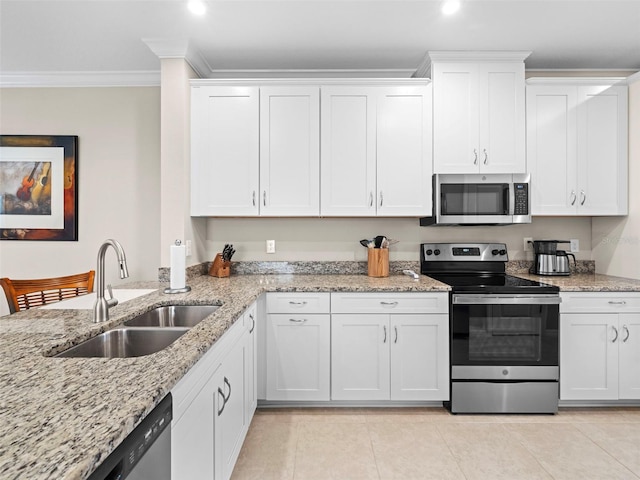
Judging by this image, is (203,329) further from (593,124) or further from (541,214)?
(593,124)

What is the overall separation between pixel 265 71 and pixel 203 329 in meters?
2.46

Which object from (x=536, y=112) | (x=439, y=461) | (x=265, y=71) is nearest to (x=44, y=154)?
(x=265, y=71)

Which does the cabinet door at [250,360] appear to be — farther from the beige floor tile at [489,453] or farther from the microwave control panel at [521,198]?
the microwave control panel at [521,198]

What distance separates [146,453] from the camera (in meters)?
0.85

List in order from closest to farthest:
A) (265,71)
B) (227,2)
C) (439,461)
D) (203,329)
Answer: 1. (203,329)
2. (439,461)
3. (227,2)
4. (265,71)

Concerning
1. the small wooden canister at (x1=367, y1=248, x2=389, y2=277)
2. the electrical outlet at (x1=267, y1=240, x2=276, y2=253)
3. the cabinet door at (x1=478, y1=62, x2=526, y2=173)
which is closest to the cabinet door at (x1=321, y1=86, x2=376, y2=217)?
the small wooden canister at (x1=367, y1=248, x2=389, y2=277)

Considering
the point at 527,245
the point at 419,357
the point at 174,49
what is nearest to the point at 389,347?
the point at 419,357

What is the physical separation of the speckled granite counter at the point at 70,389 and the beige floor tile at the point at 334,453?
3.10ft

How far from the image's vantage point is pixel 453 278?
2.96m

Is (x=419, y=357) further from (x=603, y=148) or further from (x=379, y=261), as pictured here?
(x=603, y=148)

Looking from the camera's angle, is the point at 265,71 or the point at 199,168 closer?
the point at 199,168

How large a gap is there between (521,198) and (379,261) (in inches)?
45.2

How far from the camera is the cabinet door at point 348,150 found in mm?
2857

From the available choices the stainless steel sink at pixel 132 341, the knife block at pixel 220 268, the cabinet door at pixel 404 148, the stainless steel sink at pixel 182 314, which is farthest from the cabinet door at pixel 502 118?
the stainless steel sink at pixel 132 341
